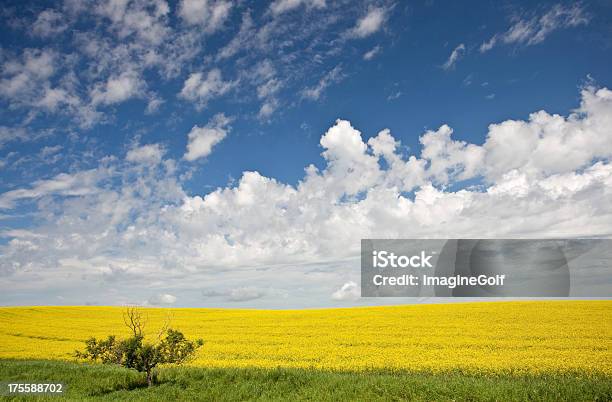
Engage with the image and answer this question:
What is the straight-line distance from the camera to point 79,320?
49.2m

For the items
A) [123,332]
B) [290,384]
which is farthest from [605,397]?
[123,332]

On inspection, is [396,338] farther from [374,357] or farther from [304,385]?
[304,385]

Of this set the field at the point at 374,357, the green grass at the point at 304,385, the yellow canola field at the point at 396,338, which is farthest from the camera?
the yellow canola field at the point at 396,338

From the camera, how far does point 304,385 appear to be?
1562cm

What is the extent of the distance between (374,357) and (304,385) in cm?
717

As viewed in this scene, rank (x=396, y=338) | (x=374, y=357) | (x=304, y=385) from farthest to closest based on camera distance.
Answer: (x=396, y=338)
(x=374, y=357)
(x=304, y=385)

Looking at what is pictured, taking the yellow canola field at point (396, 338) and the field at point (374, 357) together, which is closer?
the field at point (374, 357)

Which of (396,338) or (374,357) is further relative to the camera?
(396,338)

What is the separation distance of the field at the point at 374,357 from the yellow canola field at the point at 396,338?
0.07 meters

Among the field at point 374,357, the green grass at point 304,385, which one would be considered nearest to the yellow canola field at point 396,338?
the field at point 374,357

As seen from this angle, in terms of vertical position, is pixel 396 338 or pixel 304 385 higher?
pixel 304 385

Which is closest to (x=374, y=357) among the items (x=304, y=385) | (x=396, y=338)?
(x=396, y=338)

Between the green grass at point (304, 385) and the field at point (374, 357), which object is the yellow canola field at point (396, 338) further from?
the green grass at point (304, 385)

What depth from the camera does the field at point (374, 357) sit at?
1461 centimetres
